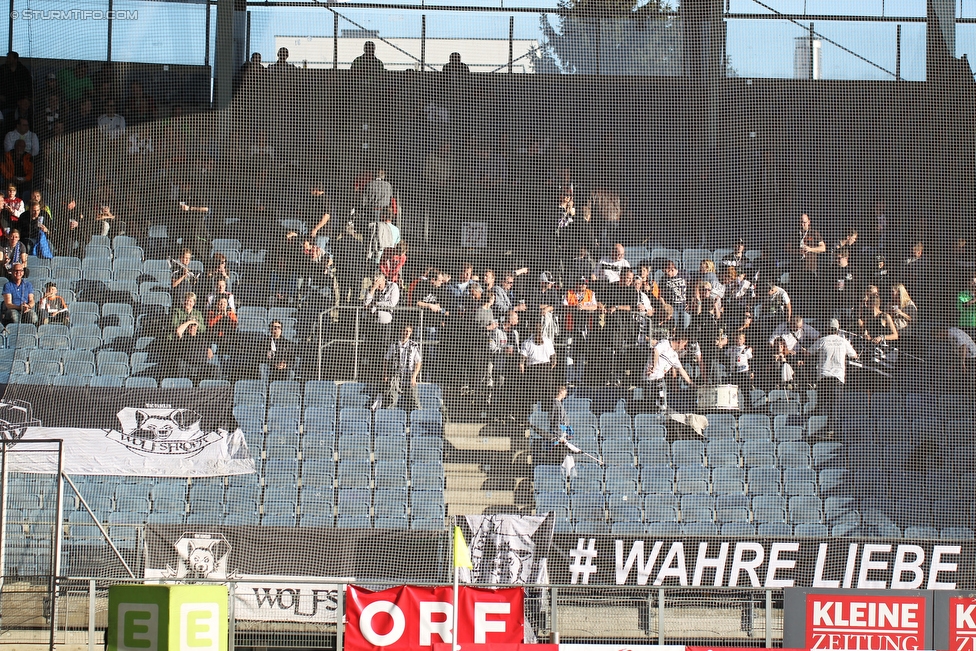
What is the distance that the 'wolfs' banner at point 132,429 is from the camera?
1142 cm

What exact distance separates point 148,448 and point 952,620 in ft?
24.3

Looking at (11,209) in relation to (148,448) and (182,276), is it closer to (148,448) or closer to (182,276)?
(182,276)

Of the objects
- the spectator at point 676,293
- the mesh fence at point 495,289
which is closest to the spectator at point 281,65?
the mesh fence at point 495,289

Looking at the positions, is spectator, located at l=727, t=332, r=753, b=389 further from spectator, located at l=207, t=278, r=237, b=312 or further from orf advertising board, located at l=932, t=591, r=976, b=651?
spectator, located at l=207, t=278, r=237, b=312

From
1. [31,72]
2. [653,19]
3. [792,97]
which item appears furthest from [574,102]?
[31,72]

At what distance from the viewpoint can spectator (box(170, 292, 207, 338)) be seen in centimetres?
1225

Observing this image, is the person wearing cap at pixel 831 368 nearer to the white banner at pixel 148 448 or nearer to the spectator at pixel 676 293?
the spectator at pixel 676 293

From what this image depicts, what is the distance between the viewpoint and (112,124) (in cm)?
1291

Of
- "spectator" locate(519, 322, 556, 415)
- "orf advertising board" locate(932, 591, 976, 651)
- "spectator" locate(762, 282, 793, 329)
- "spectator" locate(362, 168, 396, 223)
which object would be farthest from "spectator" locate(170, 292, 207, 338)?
"orf advertising board" locate(932, 591, 976, 651)

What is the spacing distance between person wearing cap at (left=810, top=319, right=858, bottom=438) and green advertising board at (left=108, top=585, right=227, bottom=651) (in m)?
6.80

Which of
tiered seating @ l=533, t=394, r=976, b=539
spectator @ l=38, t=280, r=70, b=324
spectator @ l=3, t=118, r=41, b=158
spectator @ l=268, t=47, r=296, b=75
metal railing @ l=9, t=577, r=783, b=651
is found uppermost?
spectator @ l=268, t=47, r=296, b=75

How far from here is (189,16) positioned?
12.9 m

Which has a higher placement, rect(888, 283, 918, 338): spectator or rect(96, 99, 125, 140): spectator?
rect(96, 99, 125, 140): spectator

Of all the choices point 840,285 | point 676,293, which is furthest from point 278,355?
point 840,285
